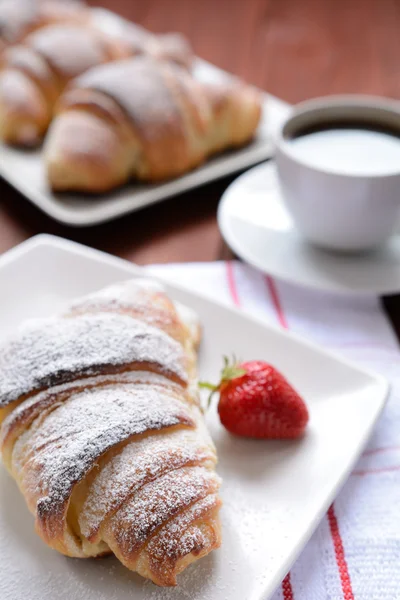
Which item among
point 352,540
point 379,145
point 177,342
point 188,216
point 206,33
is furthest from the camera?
point 206,33

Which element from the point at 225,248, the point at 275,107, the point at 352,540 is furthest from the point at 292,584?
the point at 275,107

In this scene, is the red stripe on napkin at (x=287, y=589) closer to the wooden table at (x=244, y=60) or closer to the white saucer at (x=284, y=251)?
the white saucer at (x=284, y=251)

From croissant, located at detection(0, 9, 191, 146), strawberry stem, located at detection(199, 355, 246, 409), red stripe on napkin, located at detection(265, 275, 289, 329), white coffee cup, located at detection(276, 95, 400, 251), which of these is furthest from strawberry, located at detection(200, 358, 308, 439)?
croissant, located at detection(0, 9, 191, 146)

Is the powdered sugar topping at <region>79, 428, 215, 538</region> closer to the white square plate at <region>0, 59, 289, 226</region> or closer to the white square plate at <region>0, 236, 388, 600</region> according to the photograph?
the white square plate at <region>0, 236, 388, 600</region>

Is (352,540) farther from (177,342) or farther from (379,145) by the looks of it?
(379,145)

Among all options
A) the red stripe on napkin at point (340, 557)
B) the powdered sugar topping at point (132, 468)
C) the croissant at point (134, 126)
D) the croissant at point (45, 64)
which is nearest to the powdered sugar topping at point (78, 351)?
the powdered sugar topping at point (132, 468)

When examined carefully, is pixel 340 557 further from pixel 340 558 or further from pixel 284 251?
pixel 284 251

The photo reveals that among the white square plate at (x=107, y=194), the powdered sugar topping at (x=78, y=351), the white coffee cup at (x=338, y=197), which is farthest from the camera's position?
the white square plate at (x=107, y=194)
